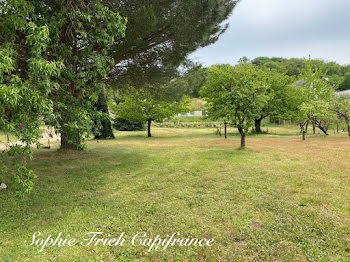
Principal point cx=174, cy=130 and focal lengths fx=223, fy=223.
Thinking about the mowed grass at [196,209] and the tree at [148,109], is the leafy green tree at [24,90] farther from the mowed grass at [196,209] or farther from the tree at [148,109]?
the tree at [148,109]

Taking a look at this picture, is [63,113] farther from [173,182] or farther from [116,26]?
[173,182]

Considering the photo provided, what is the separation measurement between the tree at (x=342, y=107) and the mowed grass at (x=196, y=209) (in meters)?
9.22

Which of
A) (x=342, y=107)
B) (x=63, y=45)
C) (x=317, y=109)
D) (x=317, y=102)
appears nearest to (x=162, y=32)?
(x=63, y=45)

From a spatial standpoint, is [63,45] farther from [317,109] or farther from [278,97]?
[278,97]

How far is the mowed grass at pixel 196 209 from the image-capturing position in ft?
9.23

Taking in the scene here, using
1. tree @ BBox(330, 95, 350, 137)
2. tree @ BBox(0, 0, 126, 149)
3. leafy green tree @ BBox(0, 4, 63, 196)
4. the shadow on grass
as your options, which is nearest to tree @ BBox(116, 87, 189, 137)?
the shadow on grass

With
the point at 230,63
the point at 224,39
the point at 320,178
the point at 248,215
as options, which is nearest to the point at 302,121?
the point at 230,63

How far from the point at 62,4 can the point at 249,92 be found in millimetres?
7086

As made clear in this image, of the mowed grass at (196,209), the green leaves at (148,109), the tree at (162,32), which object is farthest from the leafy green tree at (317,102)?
the tree at (162,32)

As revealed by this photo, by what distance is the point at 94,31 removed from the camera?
4750 mm

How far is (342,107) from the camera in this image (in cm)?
1445

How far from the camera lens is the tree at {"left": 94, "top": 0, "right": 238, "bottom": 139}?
19.5ft

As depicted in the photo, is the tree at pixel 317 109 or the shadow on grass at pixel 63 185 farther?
the tree at pixel 317 109

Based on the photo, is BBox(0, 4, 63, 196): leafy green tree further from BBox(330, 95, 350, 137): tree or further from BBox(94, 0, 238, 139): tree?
BBox(330, 95, 350, 137): tree
